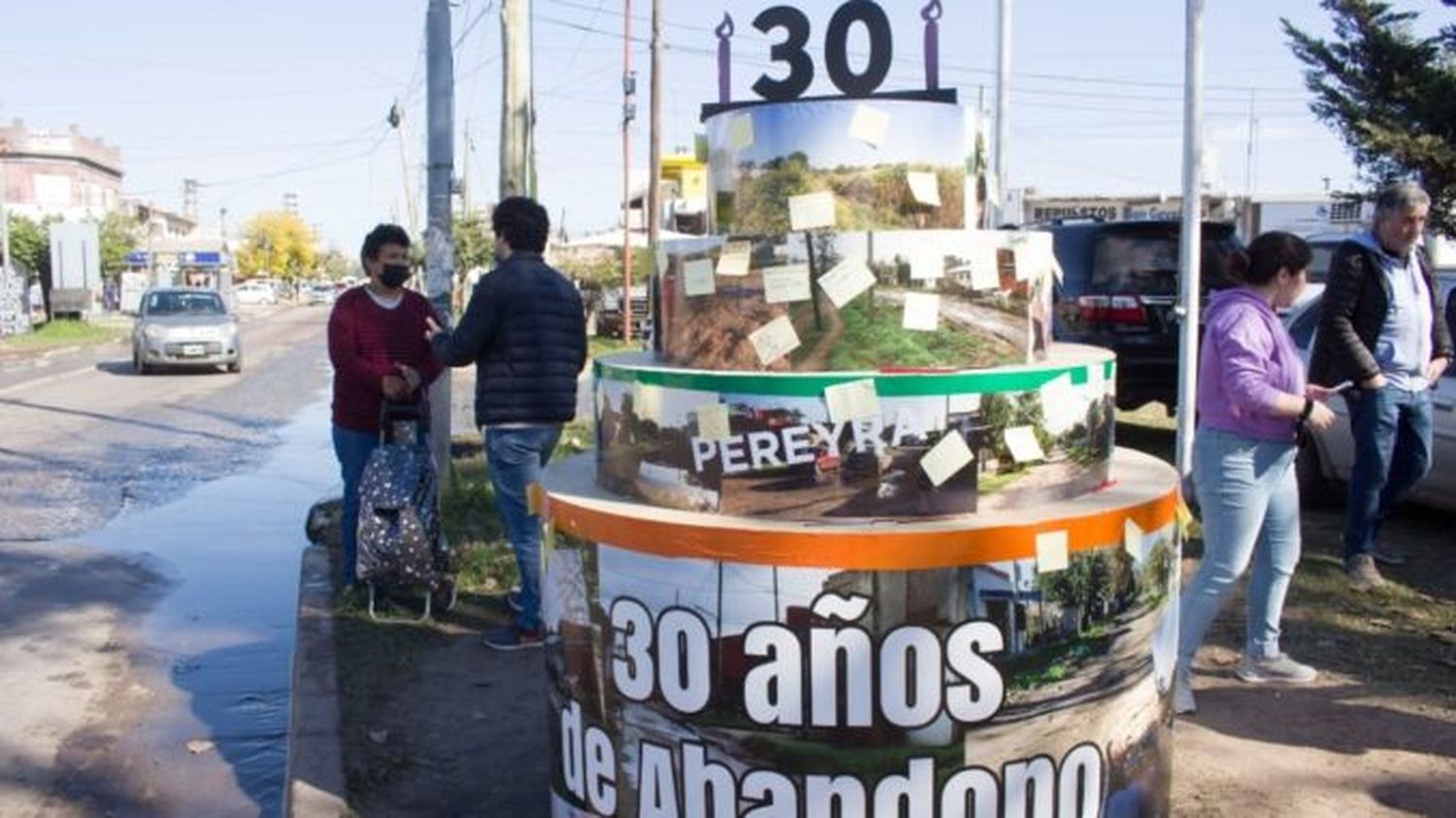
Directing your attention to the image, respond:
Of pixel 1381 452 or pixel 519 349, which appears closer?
pixel 519 349

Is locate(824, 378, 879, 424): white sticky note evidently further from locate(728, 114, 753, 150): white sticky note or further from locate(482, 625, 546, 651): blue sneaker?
locate(482, 625, 546, 651): blue sneaker

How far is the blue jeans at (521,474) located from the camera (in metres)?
5.41

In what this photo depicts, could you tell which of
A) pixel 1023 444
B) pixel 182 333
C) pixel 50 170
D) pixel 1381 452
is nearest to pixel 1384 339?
pixel 1381 452

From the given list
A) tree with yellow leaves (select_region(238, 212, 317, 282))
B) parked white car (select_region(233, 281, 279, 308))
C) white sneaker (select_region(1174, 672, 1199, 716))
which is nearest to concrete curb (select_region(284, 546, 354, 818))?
white sneaker (select_region(1174, 672, 1199, 716))

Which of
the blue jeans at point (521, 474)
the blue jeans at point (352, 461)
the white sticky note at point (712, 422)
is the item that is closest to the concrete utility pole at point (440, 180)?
the blue jeans at point (352, 461)

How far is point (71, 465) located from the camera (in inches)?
479

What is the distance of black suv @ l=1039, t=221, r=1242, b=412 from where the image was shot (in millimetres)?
9922

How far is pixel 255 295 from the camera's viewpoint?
83.9 meters

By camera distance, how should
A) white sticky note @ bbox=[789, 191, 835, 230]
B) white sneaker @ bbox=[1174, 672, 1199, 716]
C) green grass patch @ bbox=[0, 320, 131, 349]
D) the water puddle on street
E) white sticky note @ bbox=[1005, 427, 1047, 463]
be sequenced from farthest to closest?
green grass patch @ bbox=[0, 320, 131, 349]
the water puddle on street
white sneaker @ bbox=[1174, 672, 1199, 716]
white sticky note @ bbox=[789, 191, 835, 230]
white sticky note @ bbox=[1005, 427, 1047, 463]

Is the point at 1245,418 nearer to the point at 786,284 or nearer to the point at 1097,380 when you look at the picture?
the point at 1097,380

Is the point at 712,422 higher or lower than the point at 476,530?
higher

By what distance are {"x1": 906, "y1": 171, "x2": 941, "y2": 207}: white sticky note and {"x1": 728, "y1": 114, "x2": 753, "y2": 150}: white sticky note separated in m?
0.42

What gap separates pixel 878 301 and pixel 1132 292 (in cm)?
741

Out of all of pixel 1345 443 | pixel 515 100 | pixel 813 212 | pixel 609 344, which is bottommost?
pixel 609 344
